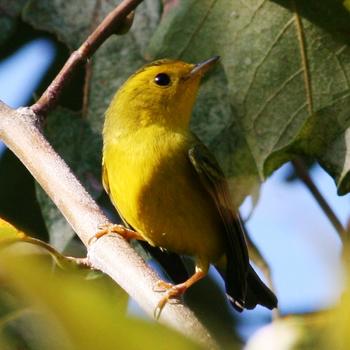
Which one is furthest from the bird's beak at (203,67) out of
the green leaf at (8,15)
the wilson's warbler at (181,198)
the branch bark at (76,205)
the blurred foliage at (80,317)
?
the blurred foliage at (80,317)

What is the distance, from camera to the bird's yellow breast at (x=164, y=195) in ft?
10.8

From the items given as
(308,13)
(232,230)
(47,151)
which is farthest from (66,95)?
(47,151)

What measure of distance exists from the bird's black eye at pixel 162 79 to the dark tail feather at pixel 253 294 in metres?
0.93

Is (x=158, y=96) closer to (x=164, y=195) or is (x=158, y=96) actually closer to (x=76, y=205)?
(x=164, y=195)

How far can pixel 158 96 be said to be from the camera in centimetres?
393

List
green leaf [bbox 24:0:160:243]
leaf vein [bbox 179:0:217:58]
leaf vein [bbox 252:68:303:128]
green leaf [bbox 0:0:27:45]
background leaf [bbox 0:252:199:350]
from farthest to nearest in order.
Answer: green leaf [bbox 0:0:27:45], green leaf [bbox 24:0:160:243], leaf vein [bbox 179:0:217:58], leaf vein [bbox 252:68:303:128], background leaf [bbox 0:252:199:350]

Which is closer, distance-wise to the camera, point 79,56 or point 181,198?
point 79,56

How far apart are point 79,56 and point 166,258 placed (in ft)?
4.16

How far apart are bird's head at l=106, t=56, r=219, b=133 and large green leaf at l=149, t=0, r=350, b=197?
0.50m

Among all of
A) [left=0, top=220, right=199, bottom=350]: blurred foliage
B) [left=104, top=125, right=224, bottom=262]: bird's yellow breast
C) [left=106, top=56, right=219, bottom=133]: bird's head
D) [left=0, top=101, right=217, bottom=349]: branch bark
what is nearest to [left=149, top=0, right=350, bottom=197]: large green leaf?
[left=104, top=125, right=224, bottom=262]: bird's yellow breast

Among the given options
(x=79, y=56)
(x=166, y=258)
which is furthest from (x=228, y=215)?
(x=79, y=56)

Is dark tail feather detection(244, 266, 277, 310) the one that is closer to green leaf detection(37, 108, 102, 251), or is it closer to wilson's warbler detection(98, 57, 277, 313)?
wilson's warbler detection(98, 57, 277, 313)

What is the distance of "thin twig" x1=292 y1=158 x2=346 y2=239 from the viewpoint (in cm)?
270

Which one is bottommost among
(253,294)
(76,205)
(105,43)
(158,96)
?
(253,294)
